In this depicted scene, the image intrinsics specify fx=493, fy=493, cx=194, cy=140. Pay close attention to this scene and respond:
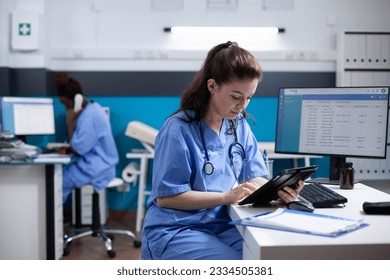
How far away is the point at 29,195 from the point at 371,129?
5.99 ft

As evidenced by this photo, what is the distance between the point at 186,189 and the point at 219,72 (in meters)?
0.37

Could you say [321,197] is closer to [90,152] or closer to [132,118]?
[90,152]

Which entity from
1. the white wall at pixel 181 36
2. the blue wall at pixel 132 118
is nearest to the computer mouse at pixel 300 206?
the blue wall at pixel 132 118

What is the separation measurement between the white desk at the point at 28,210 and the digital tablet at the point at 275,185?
62.9 inches

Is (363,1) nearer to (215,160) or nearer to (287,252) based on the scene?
(215,160)

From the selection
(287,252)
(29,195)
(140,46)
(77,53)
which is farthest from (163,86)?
(287,252)

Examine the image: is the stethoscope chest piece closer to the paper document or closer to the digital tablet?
the digital tablet

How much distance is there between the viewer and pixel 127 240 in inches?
137

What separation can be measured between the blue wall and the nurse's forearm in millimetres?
2619

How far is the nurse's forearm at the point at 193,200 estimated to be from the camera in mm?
1427

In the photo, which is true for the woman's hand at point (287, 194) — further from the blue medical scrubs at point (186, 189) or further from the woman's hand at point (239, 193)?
the blue medical scrubs at point (186, 189)

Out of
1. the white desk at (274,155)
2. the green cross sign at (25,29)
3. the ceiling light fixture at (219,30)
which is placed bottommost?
the white desk at (274,155)

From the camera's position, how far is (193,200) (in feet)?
4.76
